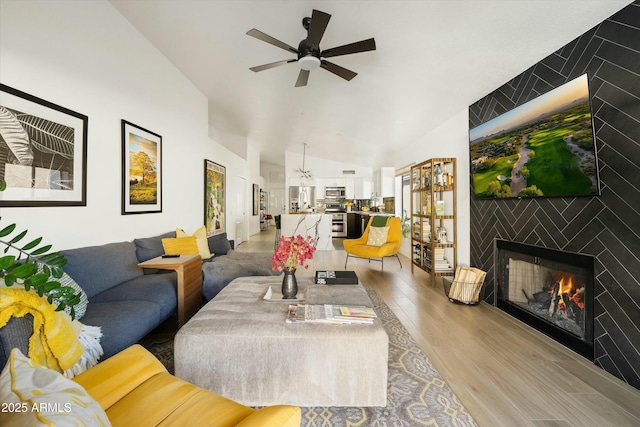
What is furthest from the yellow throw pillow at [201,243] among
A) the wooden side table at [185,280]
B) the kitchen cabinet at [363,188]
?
the kitchen cabinet at [363,188]

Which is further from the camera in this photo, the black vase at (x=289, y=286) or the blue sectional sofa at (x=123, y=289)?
the black vase at (x=289, y=286)

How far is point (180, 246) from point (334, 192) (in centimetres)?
689

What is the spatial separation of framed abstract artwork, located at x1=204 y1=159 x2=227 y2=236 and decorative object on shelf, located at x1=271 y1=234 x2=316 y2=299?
3455mm

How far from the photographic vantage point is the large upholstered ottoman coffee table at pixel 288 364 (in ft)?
5.13

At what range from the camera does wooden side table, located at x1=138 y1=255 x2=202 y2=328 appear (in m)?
2.45

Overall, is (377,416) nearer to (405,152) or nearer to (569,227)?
(569,227)

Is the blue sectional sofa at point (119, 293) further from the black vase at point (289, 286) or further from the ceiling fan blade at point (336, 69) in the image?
the ceiling fan blade at point (336, 69)

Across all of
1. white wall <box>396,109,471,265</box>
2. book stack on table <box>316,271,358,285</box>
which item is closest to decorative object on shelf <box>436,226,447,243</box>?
white wall <box>396,109,471,265</box>

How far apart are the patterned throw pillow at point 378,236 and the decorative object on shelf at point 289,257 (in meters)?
3.17

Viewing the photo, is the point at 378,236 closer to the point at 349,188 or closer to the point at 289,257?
the point at 289,257

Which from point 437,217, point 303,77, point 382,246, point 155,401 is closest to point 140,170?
point 303,77

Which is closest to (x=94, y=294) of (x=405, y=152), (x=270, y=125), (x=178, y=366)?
(x=178, y=366)

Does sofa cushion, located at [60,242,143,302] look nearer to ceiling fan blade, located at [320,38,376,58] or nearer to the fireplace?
ceiling fan blade, located at [320,38,376,58]

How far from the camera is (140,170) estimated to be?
3.26m
